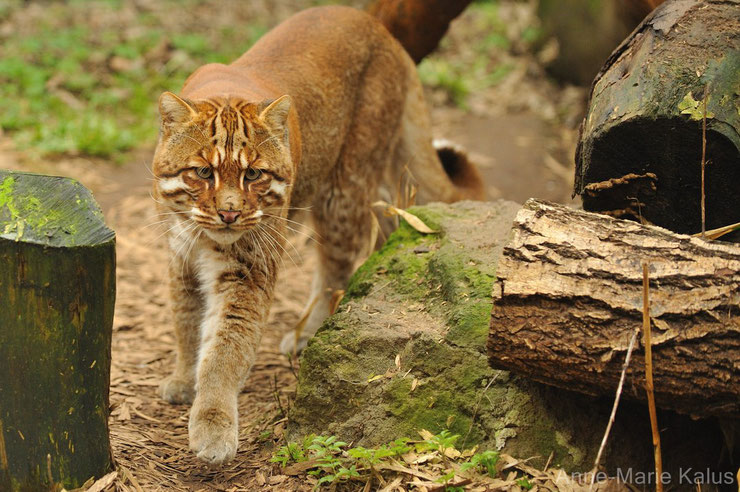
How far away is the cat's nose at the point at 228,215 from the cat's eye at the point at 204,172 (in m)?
0.20

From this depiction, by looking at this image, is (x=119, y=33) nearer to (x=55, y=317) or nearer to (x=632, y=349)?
(x=55, y=317)

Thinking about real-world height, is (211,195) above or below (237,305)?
→ above

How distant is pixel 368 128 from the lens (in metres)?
5.54

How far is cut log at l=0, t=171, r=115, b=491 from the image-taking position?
2771 mm

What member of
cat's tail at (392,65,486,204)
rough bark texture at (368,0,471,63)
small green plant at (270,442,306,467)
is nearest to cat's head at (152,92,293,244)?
small green plant at (270,442,306,467)

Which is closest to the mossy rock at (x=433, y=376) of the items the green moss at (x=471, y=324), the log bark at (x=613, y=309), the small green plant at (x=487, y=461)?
the green moss at (x=471, y=324)

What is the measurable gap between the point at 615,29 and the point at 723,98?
6714mm

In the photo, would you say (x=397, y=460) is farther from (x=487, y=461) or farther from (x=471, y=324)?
(x=471, y=324)

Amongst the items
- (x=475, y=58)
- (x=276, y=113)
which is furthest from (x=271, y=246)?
(x=475, y=58)

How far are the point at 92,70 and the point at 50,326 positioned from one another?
7810mm

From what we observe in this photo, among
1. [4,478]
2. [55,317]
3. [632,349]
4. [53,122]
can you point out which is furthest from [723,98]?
[53,122]

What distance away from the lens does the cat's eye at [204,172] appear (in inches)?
156

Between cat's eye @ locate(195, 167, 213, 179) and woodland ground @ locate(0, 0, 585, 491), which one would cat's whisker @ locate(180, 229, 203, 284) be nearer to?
cat's eye @ locate(195, 167, 213, 179)

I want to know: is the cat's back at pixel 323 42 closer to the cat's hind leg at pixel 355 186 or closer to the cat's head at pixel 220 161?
the cat's hind leg at pixel 355 186
